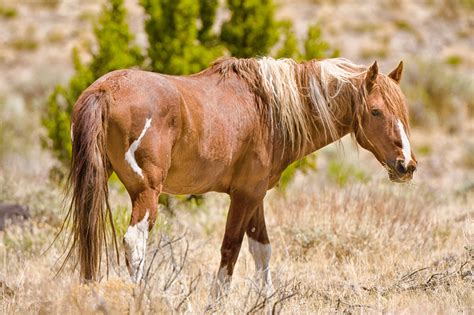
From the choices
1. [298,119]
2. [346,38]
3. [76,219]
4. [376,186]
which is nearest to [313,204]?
[376,186]

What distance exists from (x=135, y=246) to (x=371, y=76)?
219 cm

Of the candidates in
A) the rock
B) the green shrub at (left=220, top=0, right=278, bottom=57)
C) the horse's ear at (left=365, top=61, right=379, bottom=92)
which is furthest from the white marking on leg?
the green shrub at (left=220, top=0, right=278, bottom=57)

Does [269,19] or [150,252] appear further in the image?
[269,19]

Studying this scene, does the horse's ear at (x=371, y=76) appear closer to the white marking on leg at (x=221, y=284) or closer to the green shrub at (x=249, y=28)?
the white marking on leg at (x=221, y=284)

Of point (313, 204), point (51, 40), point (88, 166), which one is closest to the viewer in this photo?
point (88, 166)

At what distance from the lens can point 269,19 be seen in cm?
1066

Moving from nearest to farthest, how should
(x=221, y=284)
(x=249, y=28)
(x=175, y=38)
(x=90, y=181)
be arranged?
(x=90, y=181) < (x=221, y=284) < (x=175, y=38) < (x=249, y=28)

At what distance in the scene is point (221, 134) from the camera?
5.46 metres

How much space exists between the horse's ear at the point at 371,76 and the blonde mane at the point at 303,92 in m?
0.05

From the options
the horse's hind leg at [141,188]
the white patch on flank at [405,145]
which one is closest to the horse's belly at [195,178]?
the horse's hind leg at [141,188]

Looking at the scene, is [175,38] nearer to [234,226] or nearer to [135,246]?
[234,226]

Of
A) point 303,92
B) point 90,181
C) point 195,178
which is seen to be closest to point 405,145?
point 303,92

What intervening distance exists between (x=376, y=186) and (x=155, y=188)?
15.7 feet

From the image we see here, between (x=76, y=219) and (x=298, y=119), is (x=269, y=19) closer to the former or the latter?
(x=298, y=119)
